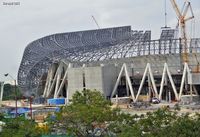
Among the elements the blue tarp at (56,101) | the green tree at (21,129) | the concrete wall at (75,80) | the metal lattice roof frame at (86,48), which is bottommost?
the green tree at (21,129)

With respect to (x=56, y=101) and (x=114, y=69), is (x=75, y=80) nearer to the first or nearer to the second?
(x=56, y=101)

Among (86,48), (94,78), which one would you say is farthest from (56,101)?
(86,48)

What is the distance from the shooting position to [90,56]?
134 meters

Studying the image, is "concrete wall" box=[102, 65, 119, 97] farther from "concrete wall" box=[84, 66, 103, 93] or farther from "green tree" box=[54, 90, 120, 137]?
"green tree" box=[54, 90, 120, 137]

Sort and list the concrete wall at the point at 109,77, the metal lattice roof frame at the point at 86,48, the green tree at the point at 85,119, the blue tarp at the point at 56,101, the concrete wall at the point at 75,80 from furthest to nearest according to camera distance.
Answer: the metal lattice roof frame at the point at 86,48 < the blue tarp at the point at 56,101 < the concrete wall at the point at 75,80 < the concrete wall at the point at 109,77 < the green tree at the point at 85,119

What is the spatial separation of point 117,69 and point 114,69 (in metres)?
1.11

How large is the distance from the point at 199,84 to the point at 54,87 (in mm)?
42870

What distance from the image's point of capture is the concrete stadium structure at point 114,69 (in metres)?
123

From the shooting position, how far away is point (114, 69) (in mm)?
129625

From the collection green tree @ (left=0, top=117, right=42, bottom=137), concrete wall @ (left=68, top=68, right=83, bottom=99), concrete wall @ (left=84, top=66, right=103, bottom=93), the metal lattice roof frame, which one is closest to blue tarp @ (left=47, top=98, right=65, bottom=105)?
concrete wall @ (left=68, top=68, right=83, bottom=99)

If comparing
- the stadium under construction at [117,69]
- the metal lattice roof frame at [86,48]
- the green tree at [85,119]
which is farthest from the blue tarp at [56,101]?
the green tree at [85,119]

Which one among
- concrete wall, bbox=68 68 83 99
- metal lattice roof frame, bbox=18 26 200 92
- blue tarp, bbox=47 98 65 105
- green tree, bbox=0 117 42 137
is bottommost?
green tree, bbox=0 117 42 137

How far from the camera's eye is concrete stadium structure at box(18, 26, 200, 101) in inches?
4860

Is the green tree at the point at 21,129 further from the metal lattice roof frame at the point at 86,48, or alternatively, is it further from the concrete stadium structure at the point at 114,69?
the metal lattice roof frame at the point at 86,48
